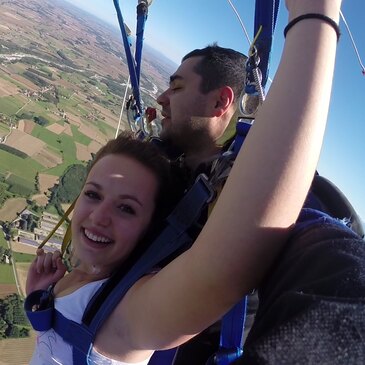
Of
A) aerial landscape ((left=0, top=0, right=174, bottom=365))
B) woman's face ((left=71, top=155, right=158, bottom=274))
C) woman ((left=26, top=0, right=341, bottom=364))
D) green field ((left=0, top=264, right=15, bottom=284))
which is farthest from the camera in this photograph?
aerial landscape ((left=0, top=0, right=174, bottom=365))

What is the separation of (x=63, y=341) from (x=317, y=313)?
709 millimetres

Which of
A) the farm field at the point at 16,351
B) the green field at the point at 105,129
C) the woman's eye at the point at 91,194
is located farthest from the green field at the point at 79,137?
the woman's eye at the point at 91,194

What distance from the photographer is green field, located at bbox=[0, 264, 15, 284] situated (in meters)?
13.0

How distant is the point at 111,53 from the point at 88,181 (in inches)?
2097

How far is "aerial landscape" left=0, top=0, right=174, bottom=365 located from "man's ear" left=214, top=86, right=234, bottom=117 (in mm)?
571

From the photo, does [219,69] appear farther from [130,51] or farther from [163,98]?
[130,51]

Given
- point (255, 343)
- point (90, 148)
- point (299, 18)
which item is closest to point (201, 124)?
point (299, 18)

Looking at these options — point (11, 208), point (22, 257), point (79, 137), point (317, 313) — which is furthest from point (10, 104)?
point (317, 313)

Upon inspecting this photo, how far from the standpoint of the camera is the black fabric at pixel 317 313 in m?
0.35

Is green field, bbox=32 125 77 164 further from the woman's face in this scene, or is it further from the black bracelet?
the black bracelet

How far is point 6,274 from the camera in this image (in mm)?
13328

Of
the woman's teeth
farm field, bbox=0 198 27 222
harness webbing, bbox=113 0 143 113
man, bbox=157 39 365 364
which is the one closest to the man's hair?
man, bbox=157 39 365 364

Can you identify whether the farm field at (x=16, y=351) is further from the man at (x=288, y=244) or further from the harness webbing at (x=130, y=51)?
the man at (x=288, y=244)

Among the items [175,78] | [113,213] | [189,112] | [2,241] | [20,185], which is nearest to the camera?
[113,213]
